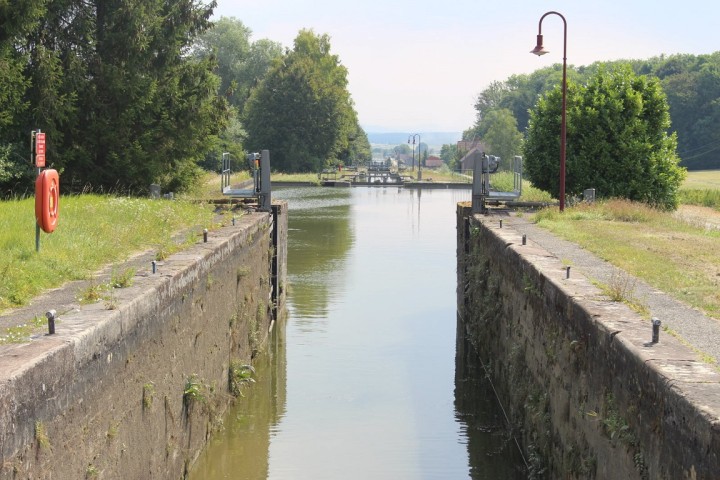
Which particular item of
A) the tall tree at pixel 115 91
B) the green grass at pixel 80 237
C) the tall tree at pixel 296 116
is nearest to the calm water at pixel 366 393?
the green grass at pixel 80 237

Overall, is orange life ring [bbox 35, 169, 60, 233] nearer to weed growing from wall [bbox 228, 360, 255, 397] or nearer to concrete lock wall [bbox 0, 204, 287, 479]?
concrete lock wall [bbox 0, 204, 287, 479]

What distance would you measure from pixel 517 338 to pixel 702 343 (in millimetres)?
4298

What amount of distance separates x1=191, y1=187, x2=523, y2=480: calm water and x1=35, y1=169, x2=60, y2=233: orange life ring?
121 inches

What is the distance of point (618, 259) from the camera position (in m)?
12.9

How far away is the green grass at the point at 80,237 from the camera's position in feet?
31.6

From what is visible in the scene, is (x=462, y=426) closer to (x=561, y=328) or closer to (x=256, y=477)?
(x=256, y=477)

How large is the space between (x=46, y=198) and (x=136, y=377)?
2.59 metres

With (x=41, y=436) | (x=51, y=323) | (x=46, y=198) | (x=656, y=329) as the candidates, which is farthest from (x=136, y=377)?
(x=656, y=329)

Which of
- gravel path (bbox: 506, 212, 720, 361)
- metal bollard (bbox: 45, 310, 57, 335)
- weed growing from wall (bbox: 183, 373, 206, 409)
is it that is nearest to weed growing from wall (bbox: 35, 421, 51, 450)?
metal bollard (bbox: 45, 310, 57, 335)

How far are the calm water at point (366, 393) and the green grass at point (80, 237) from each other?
253 centimetres

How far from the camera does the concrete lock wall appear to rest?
5969 millimetres

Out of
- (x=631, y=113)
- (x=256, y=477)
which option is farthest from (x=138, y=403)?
(x=631, y=113)

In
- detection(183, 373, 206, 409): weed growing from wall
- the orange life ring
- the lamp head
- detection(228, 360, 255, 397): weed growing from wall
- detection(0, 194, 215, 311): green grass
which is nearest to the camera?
detection(0, 194, 215, 311): green grass

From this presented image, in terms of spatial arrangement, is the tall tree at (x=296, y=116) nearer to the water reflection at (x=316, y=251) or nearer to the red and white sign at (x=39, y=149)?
the water reflection at (x=316, y=251)
